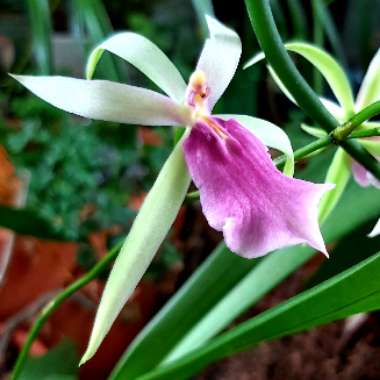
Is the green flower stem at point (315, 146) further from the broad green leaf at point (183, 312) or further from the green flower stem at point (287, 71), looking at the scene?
the broad green leaf at point (183, 312)

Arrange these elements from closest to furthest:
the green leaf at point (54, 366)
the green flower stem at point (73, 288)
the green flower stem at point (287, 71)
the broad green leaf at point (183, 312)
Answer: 1. the green flower stem at point (287, 71)
2. the green flower stem at point (73, 288)
3. the broad green leaf at point (183, 312)
4. the green leaf at point (54, 366)

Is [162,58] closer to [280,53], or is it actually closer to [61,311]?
[280,53]

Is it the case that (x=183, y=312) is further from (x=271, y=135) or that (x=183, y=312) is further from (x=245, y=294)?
(x=271, y=135)

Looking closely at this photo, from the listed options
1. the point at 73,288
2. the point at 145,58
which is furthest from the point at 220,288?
the point at 145,58

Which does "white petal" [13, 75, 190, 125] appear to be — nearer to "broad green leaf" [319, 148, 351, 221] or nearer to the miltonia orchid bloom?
the miltonia orchid bloom

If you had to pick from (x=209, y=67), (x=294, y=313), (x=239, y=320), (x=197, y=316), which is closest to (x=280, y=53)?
(x=209, y=67)

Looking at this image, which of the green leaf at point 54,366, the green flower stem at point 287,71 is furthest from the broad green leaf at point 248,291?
the green flower stem at point 287,71

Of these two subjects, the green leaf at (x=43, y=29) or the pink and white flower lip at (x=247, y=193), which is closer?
the pink and white flower lip at (x=247, y=193)
